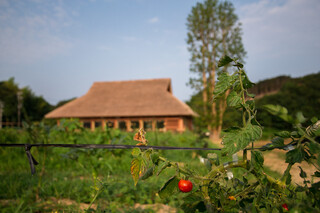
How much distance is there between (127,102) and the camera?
68.3 ft

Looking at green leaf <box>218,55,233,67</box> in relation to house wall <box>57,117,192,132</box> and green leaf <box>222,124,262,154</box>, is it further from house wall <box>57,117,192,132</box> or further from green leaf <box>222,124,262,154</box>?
house wall <box>57,117,192,132</box>

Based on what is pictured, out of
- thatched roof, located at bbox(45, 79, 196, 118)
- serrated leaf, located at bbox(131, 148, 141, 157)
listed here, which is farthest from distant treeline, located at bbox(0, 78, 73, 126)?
serrated leaf, located at bbox(131, 148, 141, 157)

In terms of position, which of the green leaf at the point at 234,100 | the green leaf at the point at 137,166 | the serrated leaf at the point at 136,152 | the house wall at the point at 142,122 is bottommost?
the house wall at the point at 142,122

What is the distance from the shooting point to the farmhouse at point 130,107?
18.5 m

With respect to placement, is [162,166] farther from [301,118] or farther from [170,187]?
[301,118]

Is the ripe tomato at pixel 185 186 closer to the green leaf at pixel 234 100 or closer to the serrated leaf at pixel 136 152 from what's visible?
the serrated leaf at pixel 136 152

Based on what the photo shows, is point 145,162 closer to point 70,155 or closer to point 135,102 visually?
point 70,155

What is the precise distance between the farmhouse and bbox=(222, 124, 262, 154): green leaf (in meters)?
16.4

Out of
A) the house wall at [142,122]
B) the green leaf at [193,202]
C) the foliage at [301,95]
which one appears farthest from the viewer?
the house wall at [142,122]

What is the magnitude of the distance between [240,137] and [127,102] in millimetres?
20428

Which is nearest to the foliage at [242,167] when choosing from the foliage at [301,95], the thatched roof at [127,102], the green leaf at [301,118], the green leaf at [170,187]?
the green leaf at [170,187]

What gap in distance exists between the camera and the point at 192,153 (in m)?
5.09

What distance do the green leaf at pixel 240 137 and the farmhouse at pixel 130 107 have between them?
54.0 ft

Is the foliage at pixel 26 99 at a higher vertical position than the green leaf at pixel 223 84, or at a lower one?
higher
